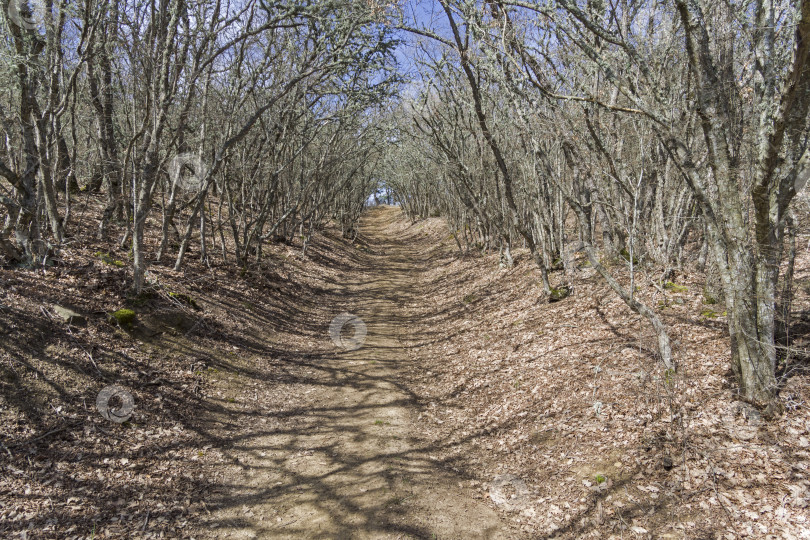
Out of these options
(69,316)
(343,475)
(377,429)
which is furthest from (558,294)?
(69,316)

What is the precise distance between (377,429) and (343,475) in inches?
44.7

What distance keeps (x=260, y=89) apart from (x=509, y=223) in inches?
394

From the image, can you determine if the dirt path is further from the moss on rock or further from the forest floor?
the moss on rock

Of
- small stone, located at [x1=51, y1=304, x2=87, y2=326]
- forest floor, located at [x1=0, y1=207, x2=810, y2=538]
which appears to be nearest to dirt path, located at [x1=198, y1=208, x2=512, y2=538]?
forest floor, located at [x1=0, y1=207, x2=810, y2=538]

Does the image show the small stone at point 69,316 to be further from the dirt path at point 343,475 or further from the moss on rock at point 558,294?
the moss on rock at point 558,294

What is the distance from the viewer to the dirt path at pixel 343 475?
4375 millimetres

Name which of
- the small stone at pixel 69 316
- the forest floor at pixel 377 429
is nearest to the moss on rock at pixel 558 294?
the forest floor at pixel 377 429

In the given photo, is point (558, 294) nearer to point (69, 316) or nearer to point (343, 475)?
point (343, 475)

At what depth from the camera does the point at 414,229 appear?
40.2 m

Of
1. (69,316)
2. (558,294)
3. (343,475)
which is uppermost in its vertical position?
(69,316)

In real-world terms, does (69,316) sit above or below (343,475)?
above

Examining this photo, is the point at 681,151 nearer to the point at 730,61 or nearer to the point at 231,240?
the point at 730,61

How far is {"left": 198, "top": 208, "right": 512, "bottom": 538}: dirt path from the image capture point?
4.38m

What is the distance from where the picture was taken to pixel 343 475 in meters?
5.13
